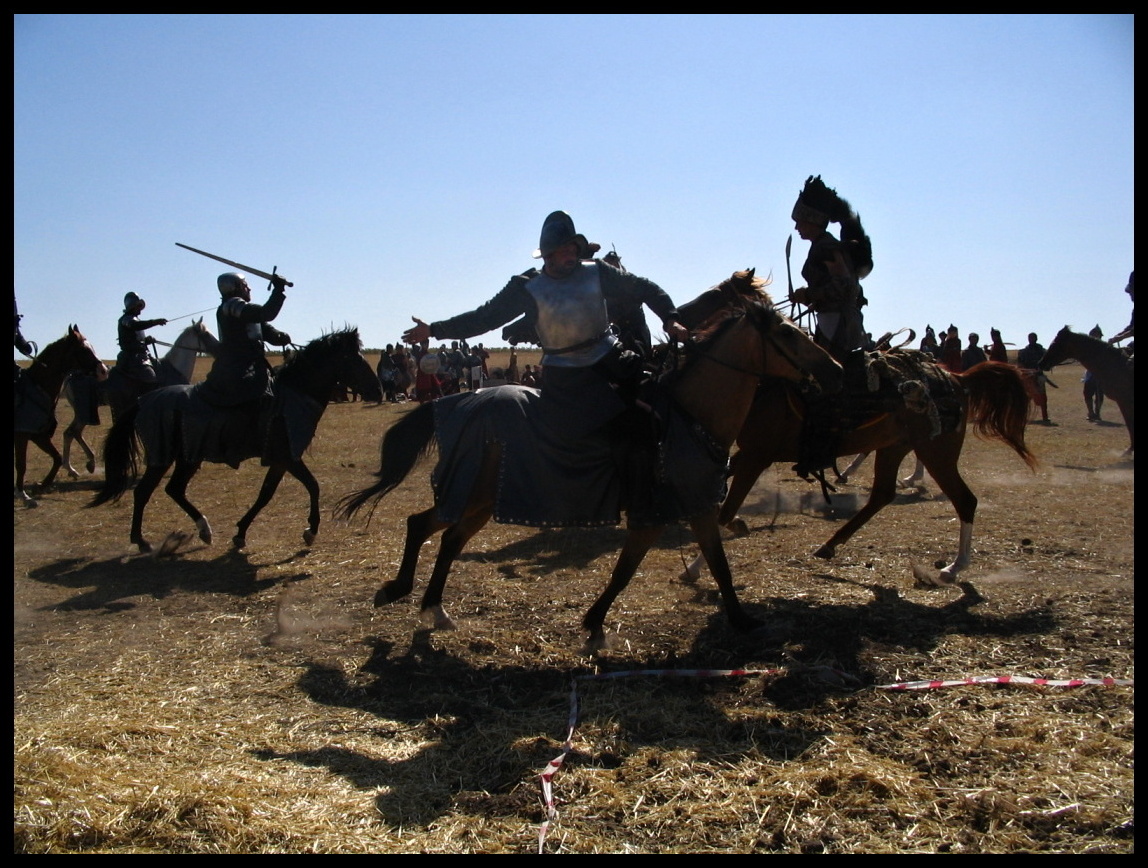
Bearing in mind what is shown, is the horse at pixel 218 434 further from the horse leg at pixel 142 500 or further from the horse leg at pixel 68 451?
the horse leg at pixel 68 451

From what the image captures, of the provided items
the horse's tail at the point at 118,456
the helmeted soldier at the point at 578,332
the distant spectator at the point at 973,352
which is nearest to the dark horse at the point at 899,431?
the helmeted soldier at the point at 578,332

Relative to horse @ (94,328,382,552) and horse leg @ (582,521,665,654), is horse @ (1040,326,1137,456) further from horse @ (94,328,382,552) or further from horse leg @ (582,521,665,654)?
horse @ (94,328,382,552)

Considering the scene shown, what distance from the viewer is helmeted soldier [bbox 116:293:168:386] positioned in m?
12.4

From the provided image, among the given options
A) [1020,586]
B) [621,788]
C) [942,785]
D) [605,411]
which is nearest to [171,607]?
[605,411]

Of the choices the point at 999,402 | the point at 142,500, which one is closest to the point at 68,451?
the point at 142,500

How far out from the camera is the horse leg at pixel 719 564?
541 cm

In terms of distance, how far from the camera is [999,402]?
7.50 m

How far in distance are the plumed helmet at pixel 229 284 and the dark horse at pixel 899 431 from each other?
4625 mm

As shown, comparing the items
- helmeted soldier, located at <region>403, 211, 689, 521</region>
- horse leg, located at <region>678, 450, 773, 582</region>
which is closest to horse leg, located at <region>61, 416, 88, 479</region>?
horse leg, located at <region>678, 450, 773, 582</region>

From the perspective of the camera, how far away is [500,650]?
17.8 ft

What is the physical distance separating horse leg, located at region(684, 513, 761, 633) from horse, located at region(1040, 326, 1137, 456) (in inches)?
173

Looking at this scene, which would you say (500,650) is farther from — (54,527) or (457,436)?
(54,527)

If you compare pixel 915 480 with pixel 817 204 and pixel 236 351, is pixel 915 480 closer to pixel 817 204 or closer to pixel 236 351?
pixel 817 204

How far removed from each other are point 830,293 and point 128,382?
383 inches
